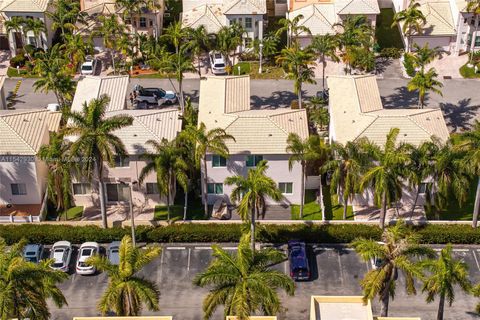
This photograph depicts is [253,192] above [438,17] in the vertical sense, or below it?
below

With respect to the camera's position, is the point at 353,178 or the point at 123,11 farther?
the point at 123,11

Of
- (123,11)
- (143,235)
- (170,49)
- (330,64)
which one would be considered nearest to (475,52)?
(330,64)

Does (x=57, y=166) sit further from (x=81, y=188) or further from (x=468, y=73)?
(x=468, y=73)

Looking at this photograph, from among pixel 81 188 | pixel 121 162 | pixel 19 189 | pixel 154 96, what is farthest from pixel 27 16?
pixel 121 162

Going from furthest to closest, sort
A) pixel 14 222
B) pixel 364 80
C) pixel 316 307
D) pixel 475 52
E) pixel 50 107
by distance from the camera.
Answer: pixel 475 52
pixel 50 107
pixel 364 80
pixel 14 222
pixel 316 307

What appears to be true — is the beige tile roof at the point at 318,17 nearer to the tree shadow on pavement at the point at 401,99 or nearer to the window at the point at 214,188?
the tree shadow on pavement at the point at 401,99

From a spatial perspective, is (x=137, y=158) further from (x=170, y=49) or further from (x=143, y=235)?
(x=170, y=49)

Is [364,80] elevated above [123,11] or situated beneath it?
situated beneath
